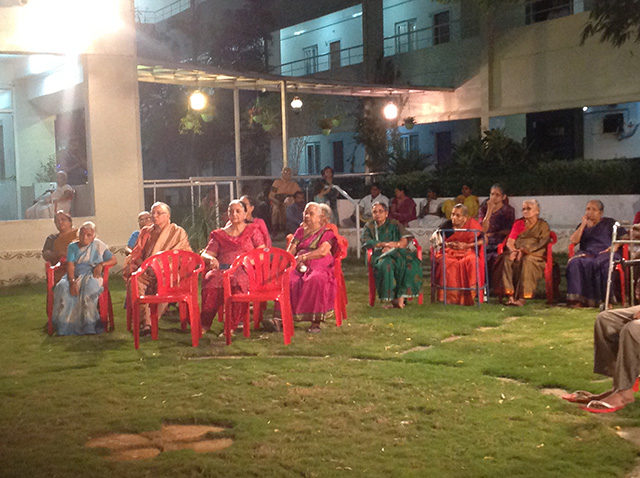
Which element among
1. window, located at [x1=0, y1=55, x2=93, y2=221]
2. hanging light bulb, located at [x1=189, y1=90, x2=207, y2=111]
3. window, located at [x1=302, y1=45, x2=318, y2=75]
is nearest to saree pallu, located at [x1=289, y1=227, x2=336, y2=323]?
hanging light bulb, located at [x1=189, y1=90, x2=207, y2=111]

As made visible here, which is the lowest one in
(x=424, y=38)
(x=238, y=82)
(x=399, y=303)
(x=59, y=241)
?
(x=399, y=303)

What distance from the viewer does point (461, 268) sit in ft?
33.8

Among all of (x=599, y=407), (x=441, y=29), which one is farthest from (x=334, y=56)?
(x=599, y=407)

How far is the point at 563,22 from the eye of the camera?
60.6 feet

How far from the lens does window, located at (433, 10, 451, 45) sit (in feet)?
78.8

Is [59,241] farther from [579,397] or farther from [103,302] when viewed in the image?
[579,397]

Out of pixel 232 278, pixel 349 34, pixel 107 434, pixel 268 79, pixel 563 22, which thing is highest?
pixel 349 34

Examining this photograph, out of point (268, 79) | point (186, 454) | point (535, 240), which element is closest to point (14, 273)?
point (268, 79)

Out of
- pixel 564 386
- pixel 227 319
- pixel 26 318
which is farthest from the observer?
pixel 26 318

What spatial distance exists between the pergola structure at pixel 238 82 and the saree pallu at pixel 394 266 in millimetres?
6272

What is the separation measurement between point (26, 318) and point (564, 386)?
6.77 m

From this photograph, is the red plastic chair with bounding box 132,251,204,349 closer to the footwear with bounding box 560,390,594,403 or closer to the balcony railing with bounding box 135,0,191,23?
the footwear with bounding box 560,390,594,403

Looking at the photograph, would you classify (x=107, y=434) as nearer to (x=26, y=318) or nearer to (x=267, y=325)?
(x=267, y=325)

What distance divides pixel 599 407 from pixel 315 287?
3730 mm
